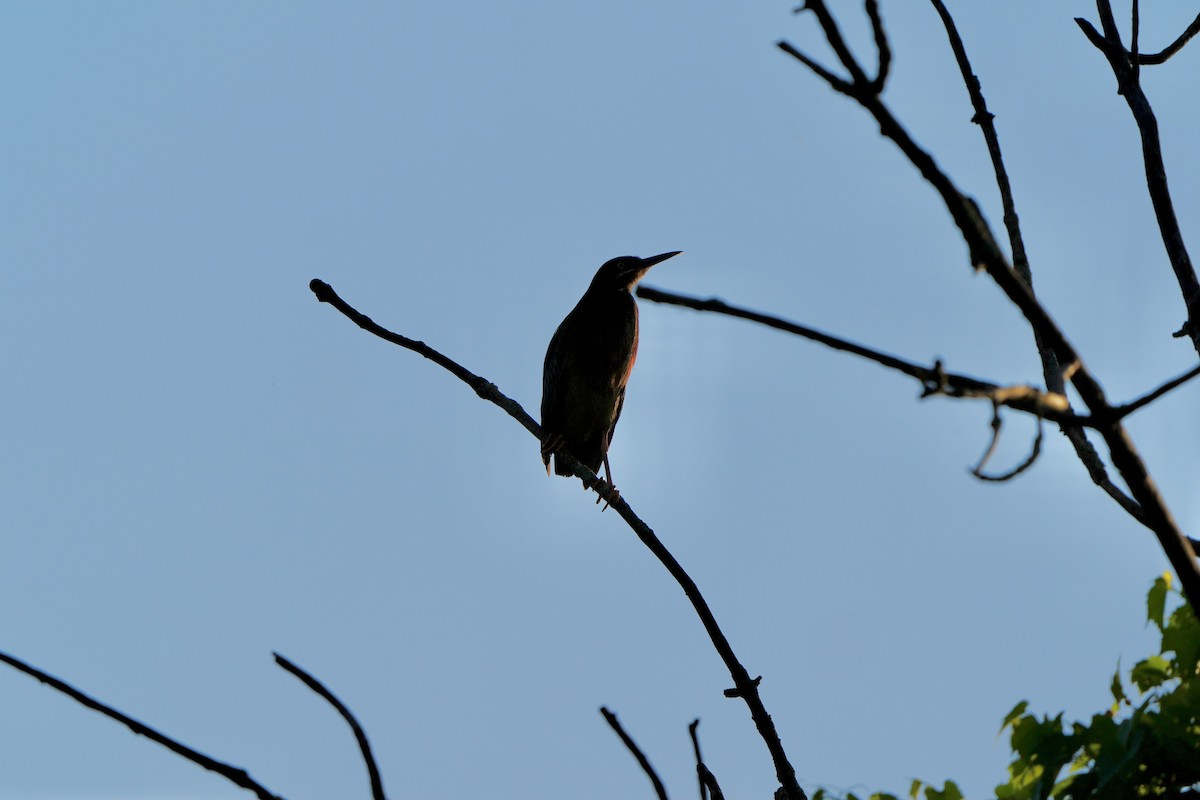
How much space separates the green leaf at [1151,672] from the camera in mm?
2260

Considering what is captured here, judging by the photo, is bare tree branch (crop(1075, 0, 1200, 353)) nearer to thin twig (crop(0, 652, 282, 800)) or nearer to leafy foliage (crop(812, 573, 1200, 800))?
leafy foliage (crop(812, 573, 1200, 800))

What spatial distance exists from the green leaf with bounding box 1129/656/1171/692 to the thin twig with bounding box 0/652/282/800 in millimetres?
1647

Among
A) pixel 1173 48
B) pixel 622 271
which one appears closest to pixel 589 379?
pixel 622 271

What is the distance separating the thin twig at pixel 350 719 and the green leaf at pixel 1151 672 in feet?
4.94

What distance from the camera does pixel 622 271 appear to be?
8.59m

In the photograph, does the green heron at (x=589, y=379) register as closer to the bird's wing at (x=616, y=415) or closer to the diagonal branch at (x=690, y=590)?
the bird's wing at (x=616, y=415)

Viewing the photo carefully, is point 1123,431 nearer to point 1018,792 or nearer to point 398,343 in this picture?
point 1018,792

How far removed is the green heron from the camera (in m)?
7.80

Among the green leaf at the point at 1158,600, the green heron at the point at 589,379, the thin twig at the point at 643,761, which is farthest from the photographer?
the green heron at the point at 589,379

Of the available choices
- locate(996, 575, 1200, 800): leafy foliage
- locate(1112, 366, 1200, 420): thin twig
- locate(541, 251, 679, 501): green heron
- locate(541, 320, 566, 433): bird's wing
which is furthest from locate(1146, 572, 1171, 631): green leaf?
locate(541, 320, 566, 433): bird's wing

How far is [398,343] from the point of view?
364 cm

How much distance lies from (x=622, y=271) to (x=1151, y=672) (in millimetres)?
6551

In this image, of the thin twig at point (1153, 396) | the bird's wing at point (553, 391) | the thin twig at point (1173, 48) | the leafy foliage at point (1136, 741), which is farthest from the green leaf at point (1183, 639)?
the bird's wing at point (553, 391)

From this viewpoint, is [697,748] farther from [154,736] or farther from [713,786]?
[154,736]
